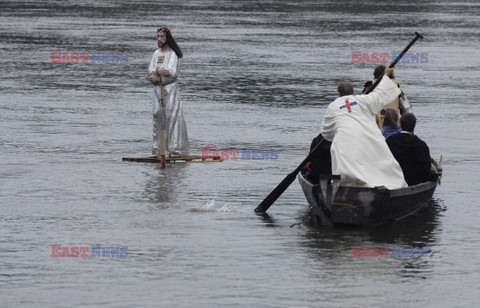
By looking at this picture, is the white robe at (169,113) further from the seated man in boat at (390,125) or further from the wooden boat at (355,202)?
the wooden boat at (355,202)

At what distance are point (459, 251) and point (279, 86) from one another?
54.5 ft

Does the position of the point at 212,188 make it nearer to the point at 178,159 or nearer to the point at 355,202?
the point at 178,159

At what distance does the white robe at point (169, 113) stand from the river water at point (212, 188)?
483mm

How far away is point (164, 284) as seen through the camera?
523 inches

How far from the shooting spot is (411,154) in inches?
664

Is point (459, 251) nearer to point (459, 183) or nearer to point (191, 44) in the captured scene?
point (459, 183)

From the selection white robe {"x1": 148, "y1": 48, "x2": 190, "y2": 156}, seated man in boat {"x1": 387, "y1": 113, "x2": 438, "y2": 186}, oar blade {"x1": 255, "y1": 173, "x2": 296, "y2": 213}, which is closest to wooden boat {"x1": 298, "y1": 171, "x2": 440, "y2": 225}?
seated man in boat {"x1": 387, "y1": 113, "x2": 438, "y2": 186}

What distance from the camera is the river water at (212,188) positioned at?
13305 millimetres

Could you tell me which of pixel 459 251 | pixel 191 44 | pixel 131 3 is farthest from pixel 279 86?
pixel 131 3

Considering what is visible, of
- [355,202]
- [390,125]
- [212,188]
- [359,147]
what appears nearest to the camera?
[355,202]

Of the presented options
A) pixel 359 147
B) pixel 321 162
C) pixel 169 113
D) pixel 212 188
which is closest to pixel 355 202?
pixel 359 147

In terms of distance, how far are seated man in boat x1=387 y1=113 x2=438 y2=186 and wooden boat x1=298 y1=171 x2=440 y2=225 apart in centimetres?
57

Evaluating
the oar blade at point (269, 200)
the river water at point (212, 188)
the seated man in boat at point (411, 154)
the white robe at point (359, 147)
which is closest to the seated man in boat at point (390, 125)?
the seated man in boat at point (411, 154)

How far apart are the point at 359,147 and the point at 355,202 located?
75 centimetres
